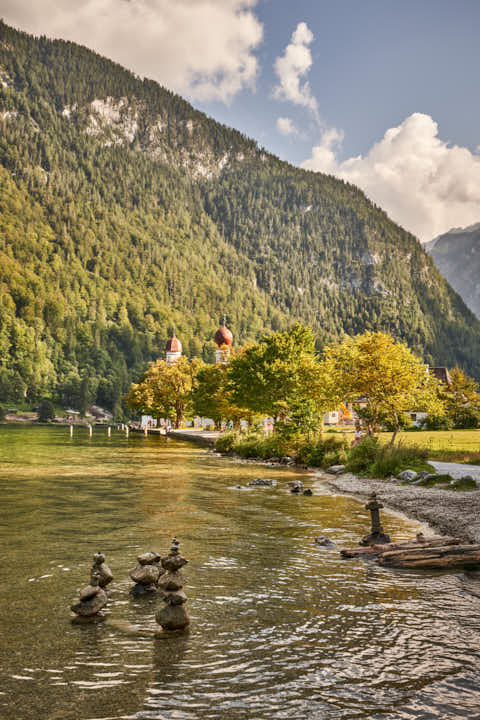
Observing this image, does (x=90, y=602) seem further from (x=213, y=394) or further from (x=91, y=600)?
(x=213, y=394)

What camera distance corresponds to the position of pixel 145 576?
12961 mm

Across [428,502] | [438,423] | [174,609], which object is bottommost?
[428,502]

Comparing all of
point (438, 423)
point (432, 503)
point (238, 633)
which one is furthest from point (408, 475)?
point (438, 423)

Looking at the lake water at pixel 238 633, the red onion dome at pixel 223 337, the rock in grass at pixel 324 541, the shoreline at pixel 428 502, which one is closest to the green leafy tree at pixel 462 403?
the shoreline at pixel 428 502

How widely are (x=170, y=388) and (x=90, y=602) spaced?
11247 cm

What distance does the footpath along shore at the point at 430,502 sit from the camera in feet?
67.6

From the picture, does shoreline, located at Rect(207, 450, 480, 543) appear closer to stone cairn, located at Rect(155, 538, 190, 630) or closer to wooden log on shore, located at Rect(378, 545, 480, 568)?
wooden log on shore, located at Rect(378, 545, 480, 568)

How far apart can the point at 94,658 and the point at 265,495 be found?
21090mm

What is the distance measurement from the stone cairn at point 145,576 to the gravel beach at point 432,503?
10526 millimetres

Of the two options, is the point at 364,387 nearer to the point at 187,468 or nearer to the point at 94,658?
the point at 187,468

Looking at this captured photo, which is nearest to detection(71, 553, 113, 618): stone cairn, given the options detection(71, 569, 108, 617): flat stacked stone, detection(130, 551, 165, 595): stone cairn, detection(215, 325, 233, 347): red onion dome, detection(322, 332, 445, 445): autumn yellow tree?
detection(71, 569, 108, 617): flat stacked stone

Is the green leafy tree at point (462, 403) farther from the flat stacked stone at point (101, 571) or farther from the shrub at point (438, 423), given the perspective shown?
the flat stacked stone at point (101, 571)

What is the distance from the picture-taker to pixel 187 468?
46.1 metres

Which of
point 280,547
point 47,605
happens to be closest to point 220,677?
point 47,605
